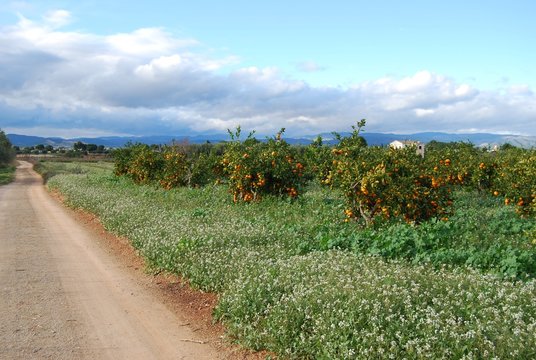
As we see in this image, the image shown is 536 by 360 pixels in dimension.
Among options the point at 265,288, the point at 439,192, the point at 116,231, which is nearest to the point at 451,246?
the point at 439,192

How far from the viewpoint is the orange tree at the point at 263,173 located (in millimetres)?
16094

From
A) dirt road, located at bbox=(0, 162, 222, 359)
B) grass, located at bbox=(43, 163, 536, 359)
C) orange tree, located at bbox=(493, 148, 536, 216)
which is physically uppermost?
orange tree, located at bbox=(493, 148, 536, 216)

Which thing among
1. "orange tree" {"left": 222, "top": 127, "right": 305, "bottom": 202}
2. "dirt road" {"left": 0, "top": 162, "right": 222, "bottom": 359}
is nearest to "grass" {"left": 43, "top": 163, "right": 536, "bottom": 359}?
"dirt road" {"left": 0, "top": 162, "right": 222, "bottom": 359}

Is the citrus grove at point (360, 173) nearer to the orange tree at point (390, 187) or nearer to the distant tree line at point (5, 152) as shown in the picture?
the orange tree at point (390, 187)

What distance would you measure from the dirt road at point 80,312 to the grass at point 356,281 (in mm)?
695

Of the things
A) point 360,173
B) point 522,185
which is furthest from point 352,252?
point 522,185

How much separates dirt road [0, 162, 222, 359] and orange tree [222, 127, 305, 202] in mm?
5359

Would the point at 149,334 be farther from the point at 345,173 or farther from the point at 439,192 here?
the point at 439,192

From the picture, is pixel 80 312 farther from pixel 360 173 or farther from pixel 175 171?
pixel 175 171

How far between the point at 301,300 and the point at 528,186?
10.00 meters

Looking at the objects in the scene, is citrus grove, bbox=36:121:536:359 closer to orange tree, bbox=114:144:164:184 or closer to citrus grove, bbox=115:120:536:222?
citrus grove, bbox=115:120:536:222

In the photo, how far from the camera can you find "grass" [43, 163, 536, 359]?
16.0 ft

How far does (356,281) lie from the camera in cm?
633

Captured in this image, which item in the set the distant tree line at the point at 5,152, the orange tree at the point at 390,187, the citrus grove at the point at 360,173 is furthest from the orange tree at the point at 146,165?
the distant tree line at the point at 5,152
